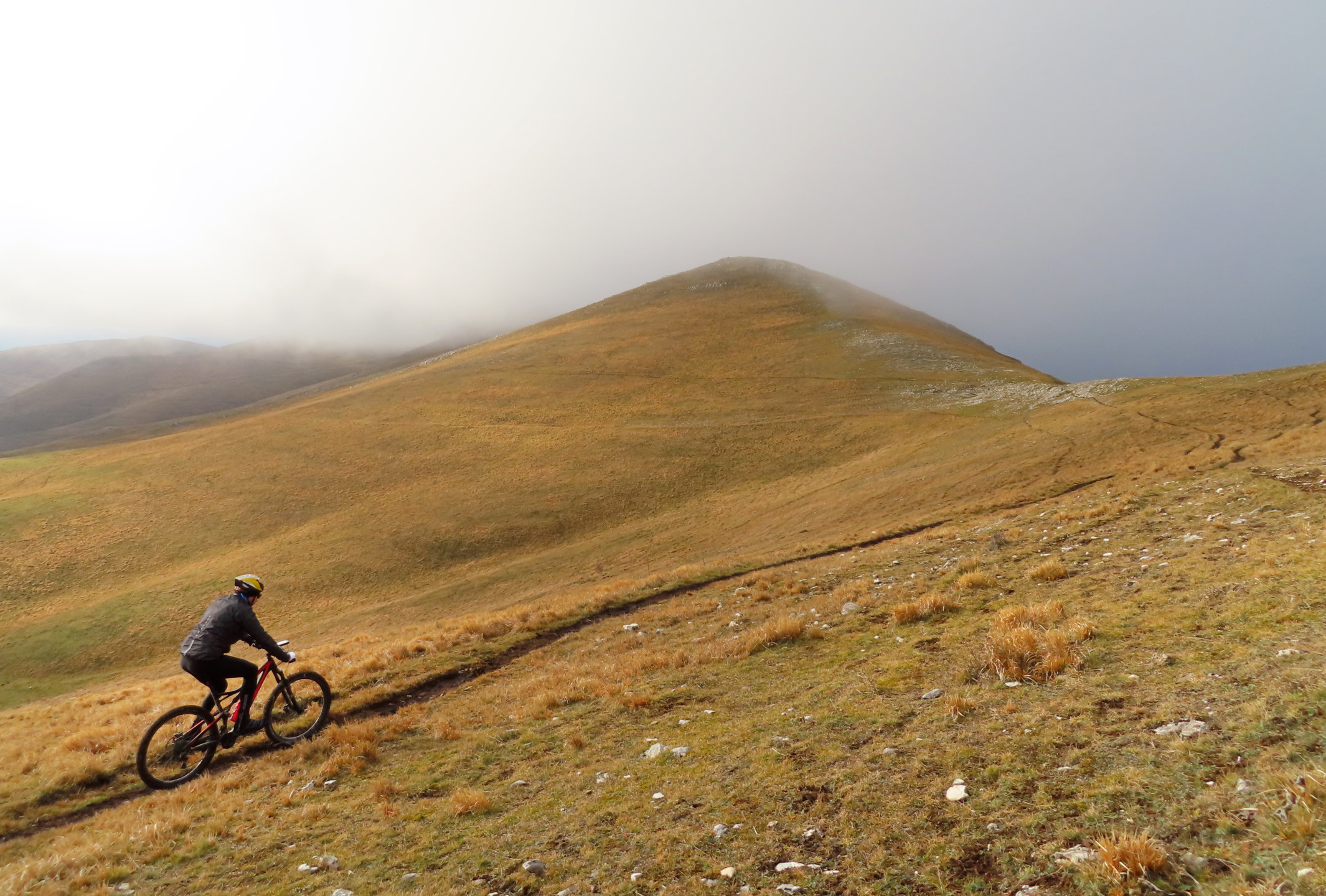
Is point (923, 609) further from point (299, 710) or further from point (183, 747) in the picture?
point (183, 747)

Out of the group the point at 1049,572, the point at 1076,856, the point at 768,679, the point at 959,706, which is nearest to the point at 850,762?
the point at 959,706

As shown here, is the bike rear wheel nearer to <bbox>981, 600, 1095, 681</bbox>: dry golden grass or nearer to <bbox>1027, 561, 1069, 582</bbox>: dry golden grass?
<bbox>981, 600, 1095, 681</bbox>: dry golden grass

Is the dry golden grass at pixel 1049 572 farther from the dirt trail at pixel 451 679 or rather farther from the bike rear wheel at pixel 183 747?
the bike rear wheel at pixel 183 747

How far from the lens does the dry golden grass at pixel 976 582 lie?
15.3 metres

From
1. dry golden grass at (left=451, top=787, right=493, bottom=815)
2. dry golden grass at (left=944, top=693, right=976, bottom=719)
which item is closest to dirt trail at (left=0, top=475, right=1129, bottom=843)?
dry golden grass at (left=451, top=787, right=493, bottom=815)

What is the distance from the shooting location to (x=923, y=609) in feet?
45.9

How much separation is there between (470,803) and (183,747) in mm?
7162

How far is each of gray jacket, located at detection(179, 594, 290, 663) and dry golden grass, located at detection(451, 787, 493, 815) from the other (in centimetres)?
507

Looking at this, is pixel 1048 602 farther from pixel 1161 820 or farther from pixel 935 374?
pixel 935 374

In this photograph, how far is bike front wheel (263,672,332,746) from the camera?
12758mm

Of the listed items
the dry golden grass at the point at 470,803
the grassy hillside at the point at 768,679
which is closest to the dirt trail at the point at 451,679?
the grassy hillside at the point at 768,679

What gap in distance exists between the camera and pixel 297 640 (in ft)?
112

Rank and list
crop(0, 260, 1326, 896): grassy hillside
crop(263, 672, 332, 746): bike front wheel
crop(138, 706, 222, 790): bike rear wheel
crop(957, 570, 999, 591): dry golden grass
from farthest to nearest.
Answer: crop(957, 570, 999, 591): dry golden grass
crop(263, 672, 332, 746): bike front wheel
crop(138, 706, 222, 790): bike rear wheel
crop(0, 260, 1326, 896): grassy hillside

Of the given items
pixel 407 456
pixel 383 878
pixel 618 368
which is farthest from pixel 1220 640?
pixel 618 368
